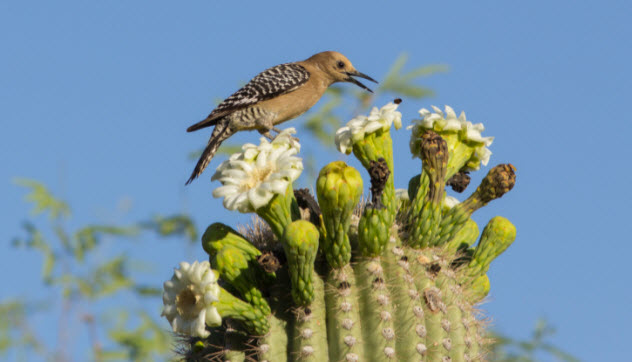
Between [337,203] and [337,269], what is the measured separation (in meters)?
0.35

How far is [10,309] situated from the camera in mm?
7434

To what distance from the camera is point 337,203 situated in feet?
12.0

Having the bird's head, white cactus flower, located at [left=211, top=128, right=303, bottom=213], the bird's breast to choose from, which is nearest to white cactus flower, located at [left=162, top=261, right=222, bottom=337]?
white cactus flower, located at [left=211, top=128, right=303, bottom=213]

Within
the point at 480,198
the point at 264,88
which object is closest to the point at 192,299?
the point at 480,198

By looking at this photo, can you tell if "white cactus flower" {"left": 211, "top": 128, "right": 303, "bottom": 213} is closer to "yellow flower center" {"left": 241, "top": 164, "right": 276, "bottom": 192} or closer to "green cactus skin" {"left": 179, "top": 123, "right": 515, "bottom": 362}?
"yellow flower center" {"left": 241, "top": 164, "right": 276, "bottom": 192}

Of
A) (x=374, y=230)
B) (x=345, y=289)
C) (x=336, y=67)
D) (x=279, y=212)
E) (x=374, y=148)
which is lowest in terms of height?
(x=345, y=289)

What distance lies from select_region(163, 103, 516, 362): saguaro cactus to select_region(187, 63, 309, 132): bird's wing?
3.32 metres

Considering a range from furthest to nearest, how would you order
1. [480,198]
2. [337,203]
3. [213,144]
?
1. [213,144]
2. [480,198]
3. [337,203]

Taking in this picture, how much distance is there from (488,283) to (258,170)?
1456mm

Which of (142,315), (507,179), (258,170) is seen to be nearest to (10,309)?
(142,315)

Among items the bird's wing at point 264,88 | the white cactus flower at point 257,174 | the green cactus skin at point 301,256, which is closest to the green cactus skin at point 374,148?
the white cactus flower at point 257,174

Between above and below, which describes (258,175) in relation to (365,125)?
below

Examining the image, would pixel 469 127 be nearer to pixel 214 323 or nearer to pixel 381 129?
pixel 381 129

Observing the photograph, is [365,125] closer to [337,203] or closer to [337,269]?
[337,203]
